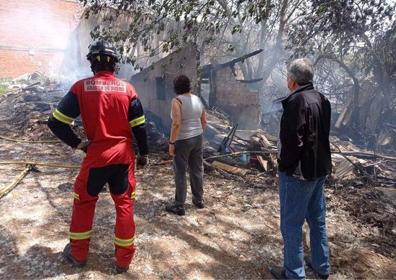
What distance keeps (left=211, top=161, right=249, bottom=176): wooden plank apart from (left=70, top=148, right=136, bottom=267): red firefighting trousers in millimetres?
3471

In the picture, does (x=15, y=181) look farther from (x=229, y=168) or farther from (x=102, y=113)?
(x=229, y=168)

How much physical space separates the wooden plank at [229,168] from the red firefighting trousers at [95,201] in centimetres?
347

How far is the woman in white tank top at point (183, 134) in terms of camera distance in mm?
4242

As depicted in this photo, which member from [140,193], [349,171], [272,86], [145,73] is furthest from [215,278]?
[272,86]

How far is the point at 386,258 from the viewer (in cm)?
369

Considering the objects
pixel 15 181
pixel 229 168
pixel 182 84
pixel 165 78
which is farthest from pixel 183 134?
pixel 165 78

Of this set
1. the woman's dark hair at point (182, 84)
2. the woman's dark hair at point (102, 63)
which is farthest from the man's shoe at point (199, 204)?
the woman's dark hair at point (102, 63)

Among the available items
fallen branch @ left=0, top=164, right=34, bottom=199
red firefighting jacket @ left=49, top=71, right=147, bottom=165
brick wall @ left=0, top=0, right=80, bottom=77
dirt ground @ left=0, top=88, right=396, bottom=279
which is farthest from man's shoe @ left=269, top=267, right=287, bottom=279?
brick wall @ left=0, top=0, right=80, bottom=77

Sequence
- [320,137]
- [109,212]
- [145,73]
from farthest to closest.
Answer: [145,73], [109,212], [320,137]

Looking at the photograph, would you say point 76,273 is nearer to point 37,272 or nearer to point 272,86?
point 37,272

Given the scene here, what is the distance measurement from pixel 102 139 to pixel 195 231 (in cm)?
183

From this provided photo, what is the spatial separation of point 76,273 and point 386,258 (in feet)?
10.8

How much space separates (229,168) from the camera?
6.52 meters

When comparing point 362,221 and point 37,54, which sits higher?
point 37,54
